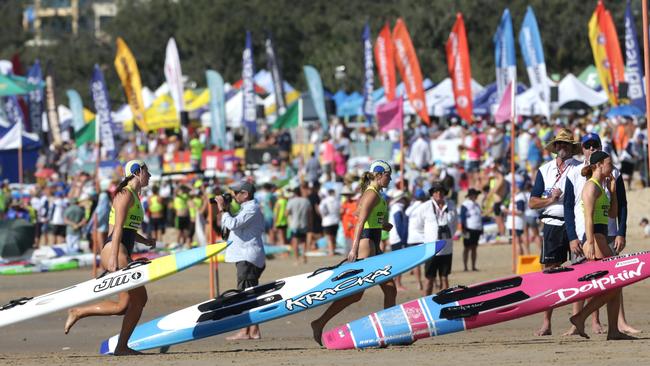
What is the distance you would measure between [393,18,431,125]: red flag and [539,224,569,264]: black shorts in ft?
67.9

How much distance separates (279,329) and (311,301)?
2.94 meters

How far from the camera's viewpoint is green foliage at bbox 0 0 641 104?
2562 inches

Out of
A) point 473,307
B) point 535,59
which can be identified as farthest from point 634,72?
point 473,307

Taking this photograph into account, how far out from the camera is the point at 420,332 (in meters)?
12.8

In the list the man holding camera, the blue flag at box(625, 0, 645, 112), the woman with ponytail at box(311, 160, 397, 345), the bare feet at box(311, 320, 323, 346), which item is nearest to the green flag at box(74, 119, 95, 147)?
the blue flag at box(625, 0, 645, 112)

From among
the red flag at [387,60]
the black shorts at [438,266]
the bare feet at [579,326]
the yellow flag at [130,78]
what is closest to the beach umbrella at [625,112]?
the red flag at [387,60]

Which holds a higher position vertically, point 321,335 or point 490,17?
point 490,17

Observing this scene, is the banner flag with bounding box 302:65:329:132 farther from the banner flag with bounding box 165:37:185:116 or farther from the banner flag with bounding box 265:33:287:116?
the banner flag with bounding box 265:33:287:116

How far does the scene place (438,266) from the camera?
18922 millimetres

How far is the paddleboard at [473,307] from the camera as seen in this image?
1273cm

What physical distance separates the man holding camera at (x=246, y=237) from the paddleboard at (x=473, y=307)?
2119 millimetres

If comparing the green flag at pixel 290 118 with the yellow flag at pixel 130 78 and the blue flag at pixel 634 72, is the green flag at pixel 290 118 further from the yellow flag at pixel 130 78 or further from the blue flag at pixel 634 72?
the blue flag at pixel 634 72

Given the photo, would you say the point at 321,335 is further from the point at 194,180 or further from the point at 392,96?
the point at 392,96

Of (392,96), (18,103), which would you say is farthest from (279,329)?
(18,103)
